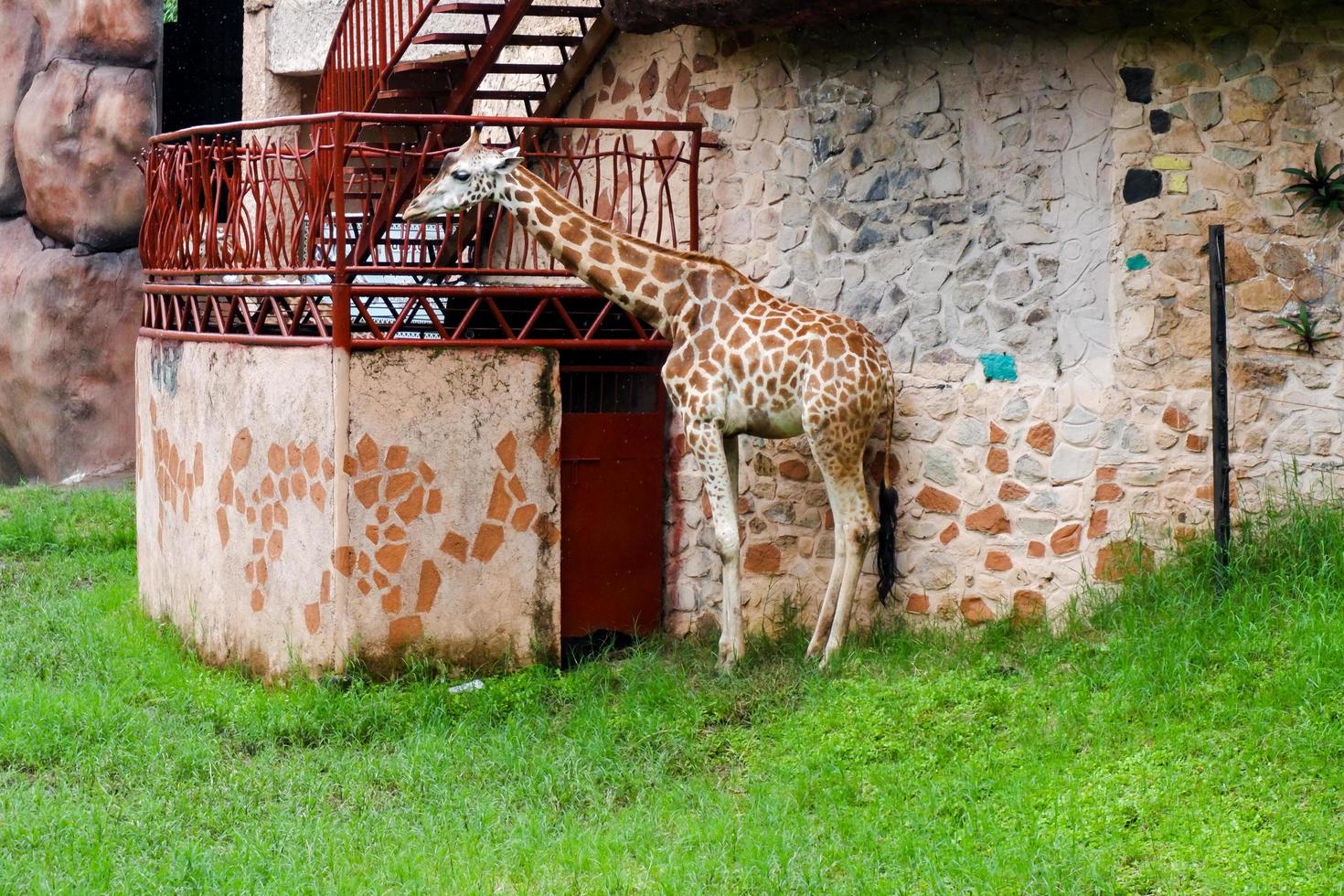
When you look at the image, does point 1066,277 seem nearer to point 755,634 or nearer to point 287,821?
point 755,634

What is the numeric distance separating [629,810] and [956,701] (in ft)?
5.12

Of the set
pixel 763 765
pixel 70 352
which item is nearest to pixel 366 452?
pixel 763 765

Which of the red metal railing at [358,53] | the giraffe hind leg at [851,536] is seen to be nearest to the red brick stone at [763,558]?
the giraffe hind leg at [851,536]

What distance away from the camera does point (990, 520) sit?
8047 millimetres

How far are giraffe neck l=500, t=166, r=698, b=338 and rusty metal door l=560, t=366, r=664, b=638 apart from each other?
0.75 meters

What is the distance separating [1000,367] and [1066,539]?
945 millimetres

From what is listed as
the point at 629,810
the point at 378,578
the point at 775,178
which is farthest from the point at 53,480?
the point at 629,810

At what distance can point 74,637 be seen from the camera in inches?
362

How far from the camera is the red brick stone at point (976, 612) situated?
805 centimetres

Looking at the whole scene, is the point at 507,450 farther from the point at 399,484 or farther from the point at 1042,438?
the point at 1042,438

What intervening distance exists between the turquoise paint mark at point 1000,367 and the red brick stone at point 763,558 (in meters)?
1.57

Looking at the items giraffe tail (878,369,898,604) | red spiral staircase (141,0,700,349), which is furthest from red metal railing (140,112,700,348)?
giraffe tail (878,369,898,604)

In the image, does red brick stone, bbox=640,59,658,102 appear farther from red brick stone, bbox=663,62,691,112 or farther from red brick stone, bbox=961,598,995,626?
red brick stone, bbox=961,598,995,626

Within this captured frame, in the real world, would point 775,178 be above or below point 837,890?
above
